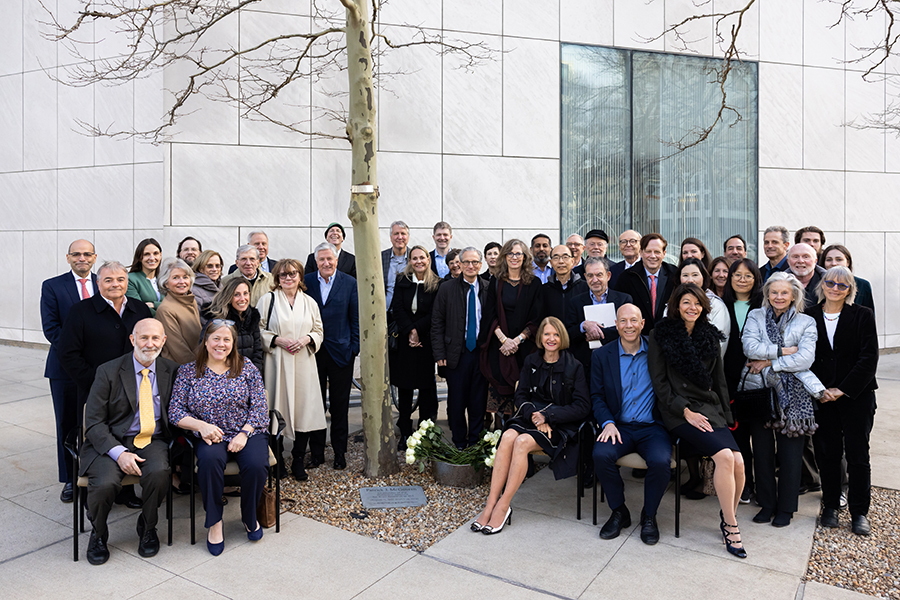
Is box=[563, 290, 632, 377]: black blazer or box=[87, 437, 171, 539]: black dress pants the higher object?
box=[563, 290, 632, 377]: black blazer

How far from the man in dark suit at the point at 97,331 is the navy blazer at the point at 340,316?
5.27 ft

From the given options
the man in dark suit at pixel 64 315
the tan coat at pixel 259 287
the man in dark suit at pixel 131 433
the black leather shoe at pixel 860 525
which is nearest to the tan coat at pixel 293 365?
the tan coat at pixel 259 287

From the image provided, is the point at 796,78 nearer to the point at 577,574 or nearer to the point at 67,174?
the point at 577,574

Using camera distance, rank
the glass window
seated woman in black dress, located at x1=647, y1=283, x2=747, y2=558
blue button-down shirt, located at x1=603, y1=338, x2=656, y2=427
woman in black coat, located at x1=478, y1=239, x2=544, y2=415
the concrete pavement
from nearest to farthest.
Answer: the concrete pavement, seated woman in black dress, located at x1=647, y1=283, x2=747, y2=558, blue button-down shirt, located at x1=603, y1=338, x2=656, y2=427, woman in black coat, located at x1=478, y1=239, x2=544, y2=415, the glass window

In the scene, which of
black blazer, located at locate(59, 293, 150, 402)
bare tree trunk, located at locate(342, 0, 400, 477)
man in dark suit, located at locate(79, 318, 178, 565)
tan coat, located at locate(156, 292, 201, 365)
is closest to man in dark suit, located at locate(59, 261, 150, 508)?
black blazer, located at locate(59, 293, 150, 402)

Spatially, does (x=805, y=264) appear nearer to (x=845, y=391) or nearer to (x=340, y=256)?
(x=845, y=391)

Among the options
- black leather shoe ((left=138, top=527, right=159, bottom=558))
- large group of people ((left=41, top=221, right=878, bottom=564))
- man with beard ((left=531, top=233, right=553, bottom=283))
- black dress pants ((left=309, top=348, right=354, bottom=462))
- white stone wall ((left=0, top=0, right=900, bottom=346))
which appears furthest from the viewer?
white stone wall ((left=0, top=0, right=900, bottom=346))

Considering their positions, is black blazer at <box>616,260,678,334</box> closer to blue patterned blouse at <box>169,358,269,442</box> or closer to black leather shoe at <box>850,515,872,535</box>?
black leather shoe at <box>850,515,872,535</box>

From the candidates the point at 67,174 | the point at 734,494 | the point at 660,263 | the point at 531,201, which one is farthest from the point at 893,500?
the point at 67,174

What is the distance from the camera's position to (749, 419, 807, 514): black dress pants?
4.72 metres

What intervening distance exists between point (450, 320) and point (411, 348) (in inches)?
22.4

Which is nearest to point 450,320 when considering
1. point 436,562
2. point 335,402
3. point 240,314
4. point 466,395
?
point 466,395

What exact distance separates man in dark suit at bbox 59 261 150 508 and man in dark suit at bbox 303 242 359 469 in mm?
1612

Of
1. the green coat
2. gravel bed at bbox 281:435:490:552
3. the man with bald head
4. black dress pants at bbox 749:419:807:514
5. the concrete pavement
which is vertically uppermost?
the man with bald head
